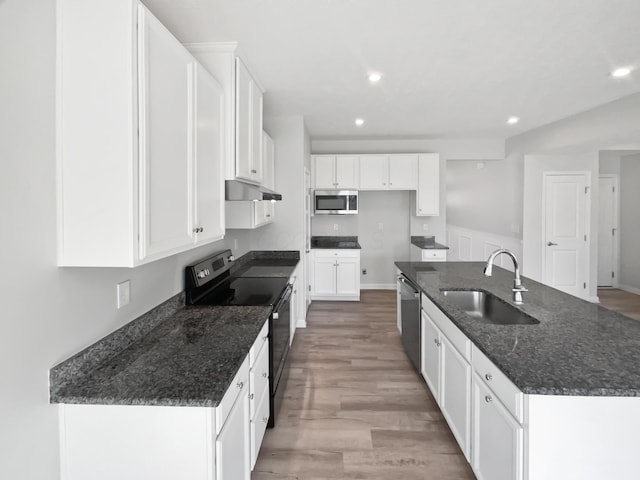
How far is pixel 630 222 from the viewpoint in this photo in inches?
237

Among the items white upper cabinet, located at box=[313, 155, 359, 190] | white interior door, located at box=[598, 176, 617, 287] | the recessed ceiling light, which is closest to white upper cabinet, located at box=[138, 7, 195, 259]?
the recessed ceiling light

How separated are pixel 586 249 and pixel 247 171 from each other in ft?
18.2

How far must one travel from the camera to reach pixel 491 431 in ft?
4.91

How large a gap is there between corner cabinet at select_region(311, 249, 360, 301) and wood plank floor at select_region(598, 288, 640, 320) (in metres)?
3.62

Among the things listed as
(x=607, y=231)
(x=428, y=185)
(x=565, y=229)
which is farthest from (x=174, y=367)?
(x=607, y=231)

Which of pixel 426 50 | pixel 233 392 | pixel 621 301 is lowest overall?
pixel 621 301

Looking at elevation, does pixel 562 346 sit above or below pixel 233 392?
above

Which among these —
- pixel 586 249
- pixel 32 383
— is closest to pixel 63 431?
pixel 32 383

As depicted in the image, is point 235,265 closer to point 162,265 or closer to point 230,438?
point 162,265

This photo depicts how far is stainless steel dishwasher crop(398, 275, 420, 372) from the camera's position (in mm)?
2859

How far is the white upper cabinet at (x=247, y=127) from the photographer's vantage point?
2297mm

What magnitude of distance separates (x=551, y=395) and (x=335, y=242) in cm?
476

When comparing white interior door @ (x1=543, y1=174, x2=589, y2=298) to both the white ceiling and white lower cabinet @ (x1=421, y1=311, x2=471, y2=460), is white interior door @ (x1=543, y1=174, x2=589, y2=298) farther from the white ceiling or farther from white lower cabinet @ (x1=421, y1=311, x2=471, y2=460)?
white lower cabinet @ (x1=421, y1=311, x2=471, y2=460)

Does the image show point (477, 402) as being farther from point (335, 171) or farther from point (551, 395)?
point (335, 171)
